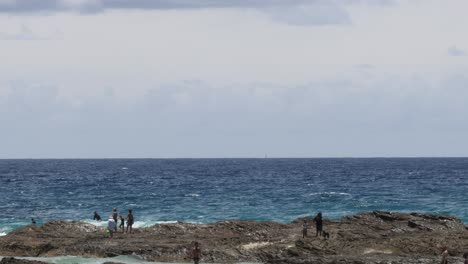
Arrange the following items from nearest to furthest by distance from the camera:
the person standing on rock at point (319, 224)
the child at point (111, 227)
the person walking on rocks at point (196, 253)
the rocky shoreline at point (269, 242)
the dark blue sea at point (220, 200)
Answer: the person walking on rocks at point (196, 253) → the rocky shoreline at point (269, 242) → the person standing on rock at point (319, 224) → the child at point (111, 227) → the dark blue sea at point (220, 200)

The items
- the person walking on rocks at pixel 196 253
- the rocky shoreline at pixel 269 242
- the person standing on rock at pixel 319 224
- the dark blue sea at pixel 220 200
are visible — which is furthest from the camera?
the dark blue sea at pixel 220 200

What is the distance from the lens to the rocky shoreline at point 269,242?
154ft

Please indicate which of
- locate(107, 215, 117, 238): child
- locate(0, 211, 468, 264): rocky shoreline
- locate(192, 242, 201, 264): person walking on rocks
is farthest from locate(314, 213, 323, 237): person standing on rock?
locate(107, 215, 117, 238): child

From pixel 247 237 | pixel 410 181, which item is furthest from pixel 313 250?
pixel 410 181

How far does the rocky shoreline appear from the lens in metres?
46.8

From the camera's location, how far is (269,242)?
50.1 m

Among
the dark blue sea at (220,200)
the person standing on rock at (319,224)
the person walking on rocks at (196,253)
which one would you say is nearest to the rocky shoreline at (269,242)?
the person standing on rock at (319,224)

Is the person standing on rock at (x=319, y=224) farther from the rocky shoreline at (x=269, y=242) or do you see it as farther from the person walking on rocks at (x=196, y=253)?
the person walking on rocks at (x=196, y=253)

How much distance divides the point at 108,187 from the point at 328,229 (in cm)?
8381

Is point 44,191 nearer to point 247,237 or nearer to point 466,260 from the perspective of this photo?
point 247,237

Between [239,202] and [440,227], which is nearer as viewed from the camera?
[440,227]

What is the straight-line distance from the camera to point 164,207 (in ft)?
312

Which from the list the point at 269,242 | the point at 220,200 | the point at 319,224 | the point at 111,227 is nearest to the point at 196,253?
the point at 269,242

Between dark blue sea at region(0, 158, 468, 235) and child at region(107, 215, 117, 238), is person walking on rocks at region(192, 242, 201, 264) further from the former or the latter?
dark blue sea at region(0, 158, 468, 235)
